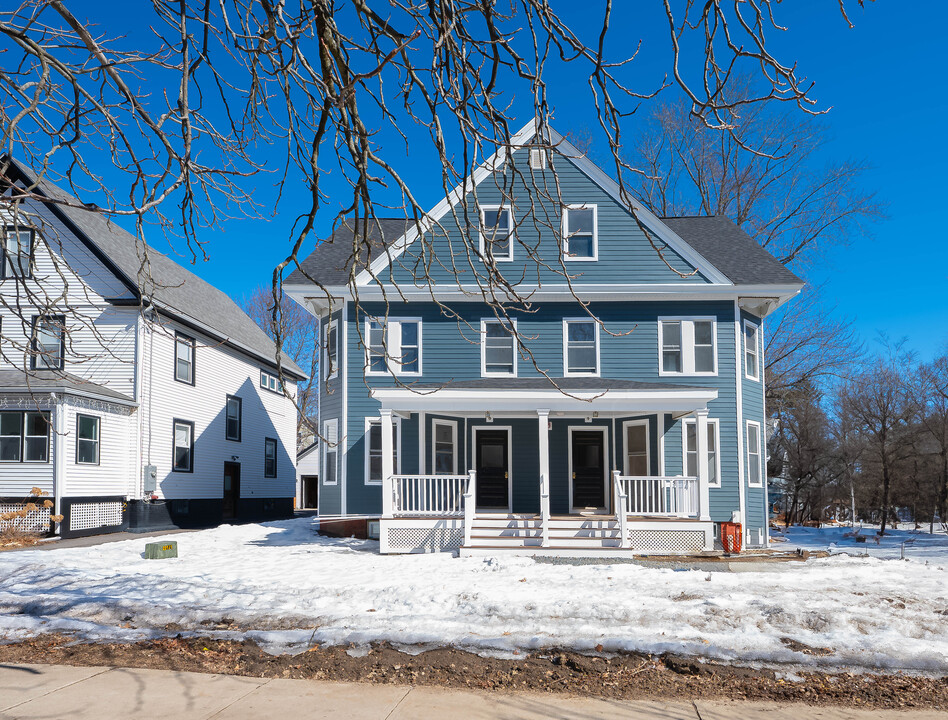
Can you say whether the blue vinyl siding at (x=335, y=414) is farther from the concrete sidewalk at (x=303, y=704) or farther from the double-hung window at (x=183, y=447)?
the concrete sidewalk at (x=303, y=704)

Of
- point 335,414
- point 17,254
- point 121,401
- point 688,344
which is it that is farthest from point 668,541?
point 121,401

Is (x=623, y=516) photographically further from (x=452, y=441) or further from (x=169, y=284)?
(x=169, y=284)

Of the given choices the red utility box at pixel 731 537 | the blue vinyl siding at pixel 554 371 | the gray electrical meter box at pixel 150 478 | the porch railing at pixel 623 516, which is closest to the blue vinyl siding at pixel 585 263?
the blue vinyl siding at pixel 554 371

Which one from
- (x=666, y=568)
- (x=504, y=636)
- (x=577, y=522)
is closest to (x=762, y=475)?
(x=577, y=522)

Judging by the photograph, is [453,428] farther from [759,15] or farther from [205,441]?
[759,15]

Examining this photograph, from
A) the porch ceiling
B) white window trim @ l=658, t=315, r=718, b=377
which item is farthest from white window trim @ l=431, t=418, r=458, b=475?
white window trim @ l=658, t=315, r=718, b=377

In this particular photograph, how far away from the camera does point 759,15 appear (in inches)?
155

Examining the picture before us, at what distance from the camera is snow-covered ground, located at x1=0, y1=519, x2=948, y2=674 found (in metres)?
6.69

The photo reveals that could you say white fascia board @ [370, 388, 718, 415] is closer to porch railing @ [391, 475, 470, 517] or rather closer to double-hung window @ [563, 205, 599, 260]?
porch railing @ [391, 475, 470, 517]

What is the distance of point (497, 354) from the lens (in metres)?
17.8

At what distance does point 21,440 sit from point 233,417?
318 inches

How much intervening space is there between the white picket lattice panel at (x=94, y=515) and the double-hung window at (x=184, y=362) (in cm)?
422

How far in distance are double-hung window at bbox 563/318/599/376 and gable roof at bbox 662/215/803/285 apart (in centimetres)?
331

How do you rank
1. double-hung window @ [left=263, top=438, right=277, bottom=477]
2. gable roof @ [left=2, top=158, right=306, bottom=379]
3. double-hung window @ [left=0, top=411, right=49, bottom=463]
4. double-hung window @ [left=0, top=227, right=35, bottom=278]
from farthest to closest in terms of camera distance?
double-hung window @ [left=263, top=438, right=277, bottom=477]
gable roof @ [left=2, top=158, right=306, bottom=379]
double-hung window @ [left=0, top=411, right=49, bottom=463]
double-hung window @ [left=0, top=227, right=35, bottom=278]
